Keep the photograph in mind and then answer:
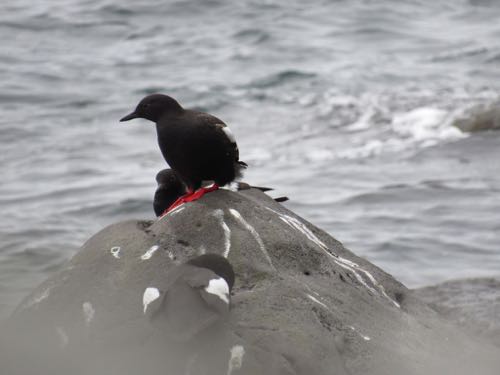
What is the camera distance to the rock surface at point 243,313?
4664 mm

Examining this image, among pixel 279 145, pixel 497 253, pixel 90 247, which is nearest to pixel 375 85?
pixel 279 145

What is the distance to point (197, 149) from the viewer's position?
5.75 meters

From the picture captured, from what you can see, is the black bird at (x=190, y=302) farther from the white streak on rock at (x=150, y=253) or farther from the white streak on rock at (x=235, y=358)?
the white streak on rock at (x=150, y=253)


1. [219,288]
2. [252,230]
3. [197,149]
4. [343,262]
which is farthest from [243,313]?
[197,149]

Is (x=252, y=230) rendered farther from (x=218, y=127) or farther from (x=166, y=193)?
(x=166, y=193)

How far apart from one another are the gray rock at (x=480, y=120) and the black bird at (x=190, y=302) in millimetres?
9058

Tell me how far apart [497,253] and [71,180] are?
4.93 m

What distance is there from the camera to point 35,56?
17219 mm

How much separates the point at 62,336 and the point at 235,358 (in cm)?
98

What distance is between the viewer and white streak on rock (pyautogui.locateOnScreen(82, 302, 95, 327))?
5.05 meters

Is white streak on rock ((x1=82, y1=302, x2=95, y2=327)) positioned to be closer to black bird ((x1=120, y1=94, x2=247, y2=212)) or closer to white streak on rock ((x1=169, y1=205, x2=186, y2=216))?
white streak on rock ((x1=169, y1=205, x2=186, y2=216))

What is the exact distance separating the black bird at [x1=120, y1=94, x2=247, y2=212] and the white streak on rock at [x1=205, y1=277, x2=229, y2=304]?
106 centimetres

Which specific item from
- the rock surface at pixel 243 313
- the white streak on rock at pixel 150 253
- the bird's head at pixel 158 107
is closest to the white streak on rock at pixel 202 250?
the rock surface at pixel 243 313

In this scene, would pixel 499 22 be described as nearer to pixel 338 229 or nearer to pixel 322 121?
pixel 322 121
